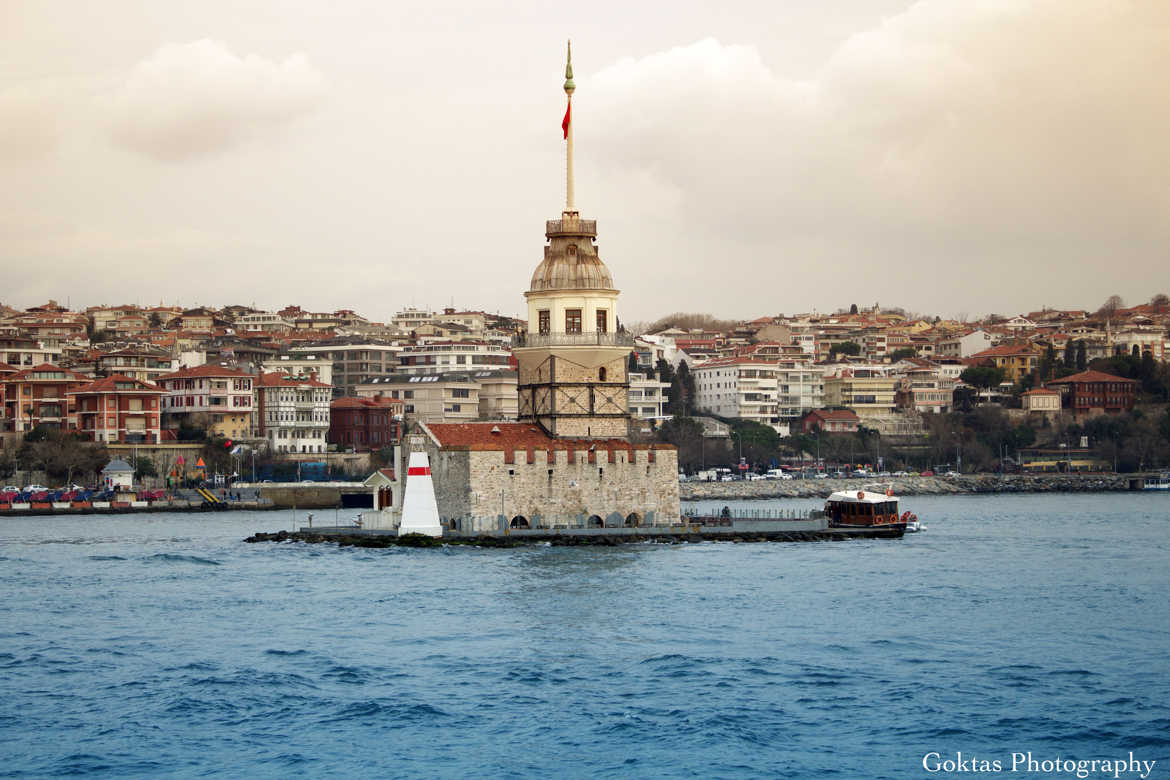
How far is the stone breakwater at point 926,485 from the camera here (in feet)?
289

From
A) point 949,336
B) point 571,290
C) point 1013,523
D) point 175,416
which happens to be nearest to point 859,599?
point 571,290

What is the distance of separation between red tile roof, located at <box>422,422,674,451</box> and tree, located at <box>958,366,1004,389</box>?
3143 inches

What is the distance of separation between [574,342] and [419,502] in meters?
5.88

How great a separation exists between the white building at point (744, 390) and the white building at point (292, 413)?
107ft

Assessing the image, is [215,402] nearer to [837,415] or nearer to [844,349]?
[837,415]

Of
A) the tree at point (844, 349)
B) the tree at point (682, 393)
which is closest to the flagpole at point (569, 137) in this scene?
the tree at point (682, 393)

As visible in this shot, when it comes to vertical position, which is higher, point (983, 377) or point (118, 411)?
point (983, 377)

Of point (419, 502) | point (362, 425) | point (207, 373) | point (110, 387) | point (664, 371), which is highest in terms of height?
point (664, 371)

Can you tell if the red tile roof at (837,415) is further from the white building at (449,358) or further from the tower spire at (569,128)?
the tower spire at (569,128)

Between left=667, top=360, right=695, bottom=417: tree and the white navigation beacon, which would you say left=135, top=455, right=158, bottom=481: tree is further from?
left=667, top=360, right=695, bottom=417: tree

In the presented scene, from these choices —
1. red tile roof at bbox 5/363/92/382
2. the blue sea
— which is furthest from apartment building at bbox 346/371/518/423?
the blue sea

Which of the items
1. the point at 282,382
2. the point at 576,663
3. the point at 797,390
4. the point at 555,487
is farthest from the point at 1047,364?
the point at 576,663

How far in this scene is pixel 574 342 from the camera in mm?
42625

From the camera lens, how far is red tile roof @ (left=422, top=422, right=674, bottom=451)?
135 feet
